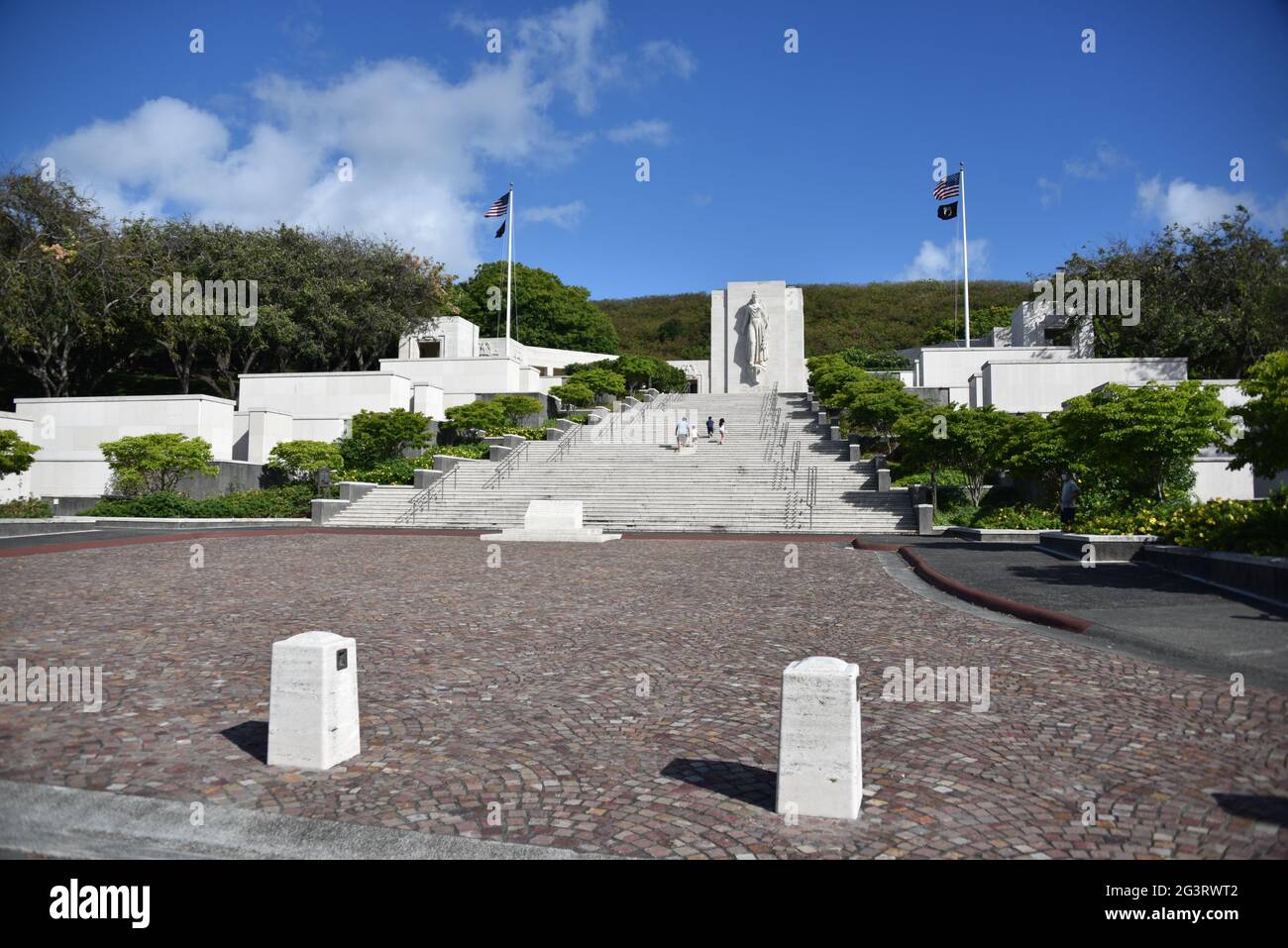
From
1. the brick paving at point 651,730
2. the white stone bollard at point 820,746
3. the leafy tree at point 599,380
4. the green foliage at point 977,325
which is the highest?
the green foliage at point 977,325

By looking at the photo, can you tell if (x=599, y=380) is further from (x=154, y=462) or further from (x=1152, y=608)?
(x=1152, y=608)

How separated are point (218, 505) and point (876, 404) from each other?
23273 millimetres

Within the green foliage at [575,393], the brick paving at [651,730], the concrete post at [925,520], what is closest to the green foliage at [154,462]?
the brick paving at [651,730]

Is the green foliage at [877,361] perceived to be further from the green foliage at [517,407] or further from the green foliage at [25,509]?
the green foliage at [25,509]

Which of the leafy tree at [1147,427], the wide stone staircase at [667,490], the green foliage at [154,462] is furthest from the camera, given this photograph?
the green foliage at [154,462]

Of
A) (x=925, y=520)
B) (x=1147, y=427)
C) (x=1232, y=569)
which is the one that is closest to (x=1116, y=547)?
(x=1147, y=427)

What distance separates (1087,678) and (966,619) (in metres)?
2.92

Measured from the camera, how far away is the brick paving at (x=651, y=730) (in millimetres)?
3922

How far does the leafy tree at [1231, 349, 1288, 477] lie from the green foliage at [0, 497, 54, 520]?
30.0 metres

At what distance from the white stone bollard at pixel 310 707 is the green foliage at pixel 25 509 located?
2533 centimetres

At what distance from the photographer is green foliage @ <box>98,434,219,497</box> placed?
25609mm

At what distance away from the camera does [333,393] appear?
35.9 metres

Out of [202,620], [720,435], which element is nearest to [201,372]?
[720,435]
